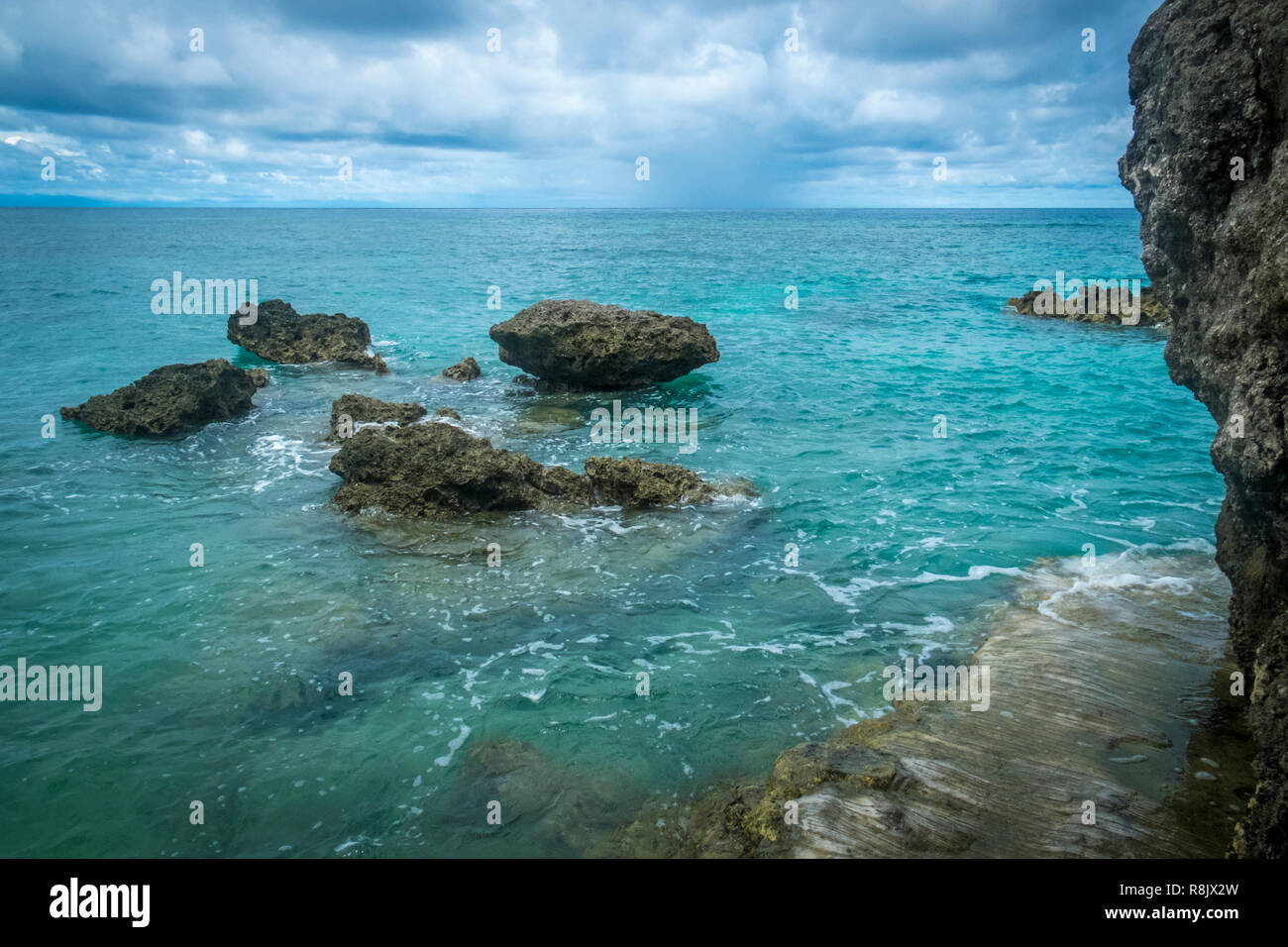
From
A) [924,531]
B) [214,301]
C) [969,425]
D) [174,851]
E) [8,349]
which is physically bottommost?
A: [174,851]

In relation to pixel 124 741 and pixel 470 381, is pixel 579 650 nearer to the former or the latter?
pixel 124 741

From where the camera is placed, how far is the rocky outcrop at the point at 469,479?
12062 mm

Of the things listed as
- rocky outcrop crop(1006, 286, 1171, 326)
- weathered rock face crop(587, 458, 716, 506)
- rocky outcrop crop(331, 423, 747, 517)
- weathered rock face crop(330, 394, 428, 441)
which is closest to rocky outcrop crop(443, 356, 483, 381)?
weathered rock face crop(330, 394, 428, 441)

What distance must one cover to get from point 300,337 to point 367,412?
9819mm

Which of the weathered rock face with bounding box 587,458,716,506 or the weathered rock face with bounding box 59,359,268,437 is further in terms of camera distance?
the weathered rock face with bounding box 59,359,268,437

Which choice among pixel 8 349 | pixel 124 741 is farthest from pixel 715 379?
pixel 8 349

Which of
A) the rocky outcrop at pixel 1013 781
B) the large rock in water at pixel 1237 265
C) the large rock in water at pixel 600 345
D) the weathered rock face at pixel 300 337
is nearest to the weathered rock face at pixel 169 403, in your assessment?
the weathered rock face at pixel 300 337

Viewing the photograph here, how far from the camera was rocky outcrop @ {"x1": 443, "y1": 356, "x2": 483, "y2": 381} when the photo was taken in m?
21.8

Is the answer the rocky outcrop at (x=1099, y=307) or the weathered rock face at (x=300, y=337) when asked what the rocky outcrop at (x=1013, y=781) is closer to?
the weathered rock face at (x=300, y=337)

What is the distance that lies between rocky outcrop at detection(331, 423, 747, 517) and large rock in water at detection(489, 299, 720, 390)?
689 centimetres

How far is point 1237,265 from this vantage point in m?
6.06

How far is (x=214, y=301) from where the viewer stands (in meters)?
39.8

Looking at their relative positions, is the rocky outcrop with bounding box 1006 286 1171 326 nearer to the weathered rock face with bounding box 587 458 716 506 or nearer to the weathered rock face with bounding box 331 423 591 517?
the weathered rock face with bounding box 587 458 716 506
